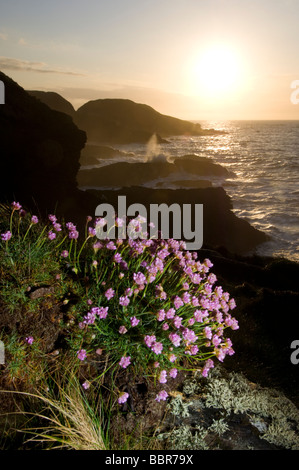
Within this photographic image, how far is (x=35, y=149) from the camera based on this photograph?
12633mm

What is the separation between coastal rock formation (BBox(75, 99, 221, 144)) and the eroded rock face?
11330 centimetres

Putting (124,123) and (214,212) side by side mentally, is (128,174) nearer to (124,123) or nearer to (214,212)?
(214,212)

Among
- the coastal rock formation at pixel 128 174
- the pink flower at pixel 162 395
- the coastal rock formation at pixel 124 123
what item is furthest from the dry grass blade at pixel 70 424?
the coastal rock formation at pixel 124 123

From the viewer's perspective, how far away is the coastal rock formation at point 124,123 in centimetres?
12825

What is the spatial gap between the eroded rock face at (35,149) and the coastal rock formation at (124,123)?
11330 centimetres

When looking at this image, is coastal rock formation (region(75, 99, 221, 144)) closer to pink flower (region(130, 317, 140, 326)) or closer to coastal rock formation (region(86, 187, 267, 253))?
coastal rock formation (region(86, 187, 267, 253))

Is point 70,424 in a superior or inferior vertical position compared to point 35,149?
inferior

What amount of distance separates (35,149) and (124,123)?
437ft

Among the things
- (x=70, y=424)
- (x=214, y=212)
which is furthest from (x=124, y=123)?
(x=70, y=424)

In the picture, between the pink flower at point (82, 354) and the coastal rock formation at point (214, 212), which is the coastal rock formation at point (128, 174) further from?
the pink flower at point (82, 354)

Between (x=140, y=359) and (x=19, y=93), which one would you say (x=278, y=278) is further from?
(x=19, y=93)

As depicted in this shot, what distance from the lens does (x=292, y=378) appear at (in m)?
4.85
